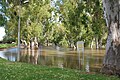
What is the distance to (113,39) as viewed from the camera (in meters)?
15.9

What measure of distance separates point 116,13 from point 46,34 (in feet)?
210

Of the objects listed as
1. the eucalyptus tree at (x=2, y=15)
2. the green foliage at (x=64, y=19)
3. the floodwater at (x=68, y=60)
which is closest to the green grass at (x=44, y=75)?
the floodwater at (x=68, y=60)

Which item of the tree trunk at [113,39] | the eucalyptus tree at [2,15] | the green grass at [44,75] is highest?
the eucalyptus tree at [2,15]

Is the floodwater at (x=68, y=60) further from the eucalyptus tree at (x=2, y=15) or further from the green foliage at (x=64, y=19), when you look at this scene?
the green foliage at (x=64, y=19)

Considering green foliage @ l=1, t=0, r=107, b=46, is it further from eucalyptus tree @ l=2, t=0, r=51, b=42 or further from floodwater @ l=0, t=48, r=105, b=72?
floodwater @ l=0, t=48, r=105, b=72

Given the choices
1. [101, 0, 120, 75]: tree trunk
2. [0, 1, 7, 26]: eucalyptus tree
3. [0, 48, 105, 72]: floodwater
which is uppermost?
[0, 1, 7, 26]: eucalyptus tree

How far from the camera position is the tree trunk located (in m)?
15.6

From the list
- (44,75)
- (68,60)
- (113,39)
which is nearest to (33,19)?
(68,60)

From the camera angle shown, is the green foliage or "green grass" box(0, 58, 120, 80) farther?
the green foliage

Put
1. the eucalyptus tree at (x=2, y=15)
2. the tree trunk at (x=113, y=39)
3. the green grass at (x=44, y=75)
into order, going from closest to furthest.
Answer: the green grass at (x=44, y=75) → the tree trunk at (x=113, y=39) → the eucalyptus tree at (x=2, y=15)

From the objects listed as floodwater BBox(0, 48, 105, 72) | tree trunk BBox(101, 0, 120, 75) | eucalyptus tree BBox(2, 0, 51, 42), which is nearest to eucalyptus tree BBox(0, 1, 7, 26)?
floodwater BBox(0, 48, 105, 72)

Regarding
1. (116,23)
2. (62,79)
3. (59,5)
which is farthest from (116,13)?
(59,5)

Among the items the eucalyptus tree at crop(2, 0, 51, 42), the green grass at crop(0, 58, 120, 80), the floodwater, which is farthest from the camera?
the eucalyptus tree at crop(2, 0, 51, 42)

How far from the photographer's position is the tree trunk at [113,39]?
1561cm
